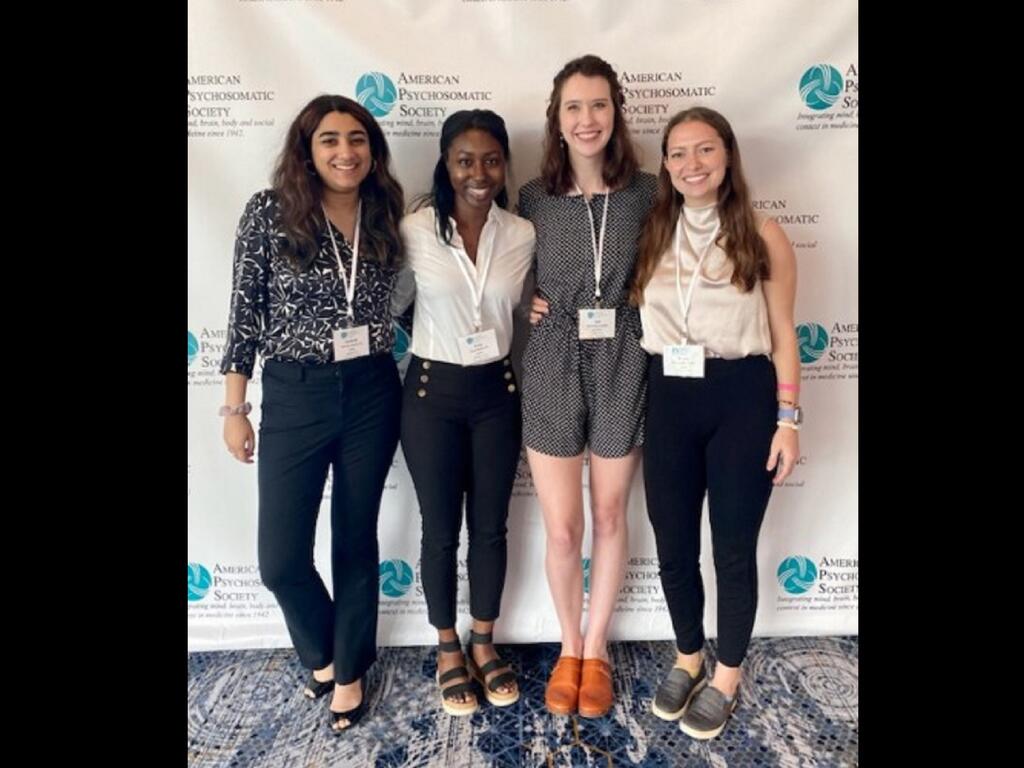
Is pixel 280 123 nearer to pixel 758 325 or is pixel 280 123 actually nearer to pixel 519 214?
pixel 519 214

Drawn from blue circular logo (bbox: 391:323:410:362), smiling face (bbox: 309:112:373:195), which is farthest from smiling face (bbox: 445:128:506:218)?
blue circular logo (bbox: 391:323:410:362)

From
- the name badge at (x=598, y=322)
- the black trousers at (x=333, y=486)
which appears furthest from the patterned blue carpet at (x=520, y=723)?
the name badge at (x=598, y=322)

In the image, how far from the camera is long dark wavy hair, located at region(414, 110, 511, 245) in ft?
5.97

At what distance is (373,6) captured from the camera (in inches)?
82.3

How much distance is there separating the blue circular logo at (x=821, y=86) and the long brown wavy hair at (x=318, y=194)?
137 centimetres

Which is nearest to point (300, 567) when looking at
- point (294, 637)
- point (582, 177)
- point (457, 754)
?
point (294, 637)

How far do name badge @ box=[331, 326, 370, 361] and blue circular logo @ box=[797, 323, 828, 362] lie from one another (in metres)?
1.50

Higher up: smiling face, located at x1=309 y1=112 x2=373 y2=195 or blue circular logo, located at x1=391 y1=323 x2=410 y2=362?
smiling face, located at x1=309 y1=112 x2=373 y2=195

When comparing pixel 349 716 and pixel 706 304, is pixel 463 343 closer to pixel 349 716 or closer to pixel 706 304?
pixel 706 304

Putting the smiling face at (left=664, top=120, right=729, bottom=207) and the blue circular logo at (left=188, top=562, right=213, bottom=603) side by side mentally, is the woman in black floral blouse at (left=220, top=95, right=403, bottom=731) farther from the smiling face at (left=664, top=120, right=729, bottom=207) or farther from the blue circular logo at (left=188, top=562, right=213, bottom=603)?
the smiling face at (left=664, top=120, right=729, bottom=207)

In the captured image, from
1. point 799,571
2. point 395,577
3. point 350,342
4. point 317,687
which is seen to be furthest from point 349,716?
point 799,571

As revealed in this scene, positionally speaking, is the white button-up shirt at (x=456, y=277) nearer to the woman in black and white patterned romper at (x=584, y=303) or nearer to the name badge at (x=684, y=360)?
the woman in black and white patterned romper at (x=584, y=303)

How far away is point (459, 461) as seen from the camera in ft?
6.25

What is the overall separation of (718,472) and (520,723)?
3.22 ft
